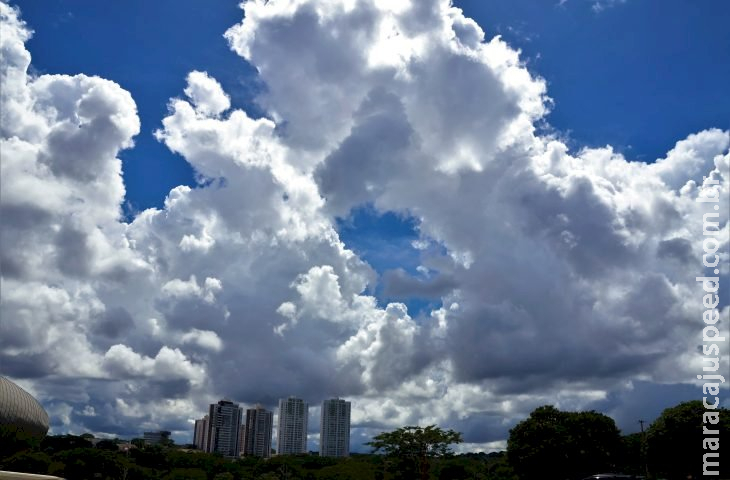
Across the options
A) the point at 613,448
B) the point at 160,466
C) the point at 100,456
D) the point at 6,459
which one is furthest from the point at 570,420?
the point at 160,466

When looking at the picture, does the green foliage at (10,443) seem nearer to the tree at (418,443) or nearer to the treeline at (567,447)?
the treeline at (567,447)

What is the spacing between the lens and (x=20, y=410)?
12069 cm

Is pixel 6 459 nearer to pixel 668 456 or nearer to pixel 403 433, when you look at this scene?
pixel 403 433

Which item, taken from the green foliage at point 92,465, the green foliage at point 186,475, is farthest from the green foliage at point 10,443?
the green foliage at point 186,475

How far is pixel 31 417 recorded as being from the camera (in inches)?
4887

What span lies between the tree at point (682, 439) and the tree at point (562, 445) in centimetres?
756

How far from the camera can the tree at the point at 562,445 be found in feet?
235

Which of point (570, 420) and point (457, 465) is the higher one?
point (570, 420)

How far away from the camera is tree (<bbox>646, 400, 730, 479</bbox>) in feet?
205

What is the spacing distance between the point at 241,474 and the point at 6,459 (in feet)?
273

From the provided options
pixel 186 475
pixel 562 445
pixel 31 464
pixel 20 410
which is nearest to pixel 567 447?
pixel 562 445

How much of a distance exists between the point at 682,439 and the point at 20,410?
4293 inches

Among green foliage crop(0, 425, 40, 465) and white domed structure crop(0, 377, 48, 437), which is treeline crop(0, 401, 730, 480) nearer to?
green foliage crop(0, 425, 40, 465)

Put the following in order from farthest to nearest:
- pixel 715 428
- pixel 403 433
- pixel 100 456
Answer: pixel 100 456 < pixel 715 428 < pixel 403 433
